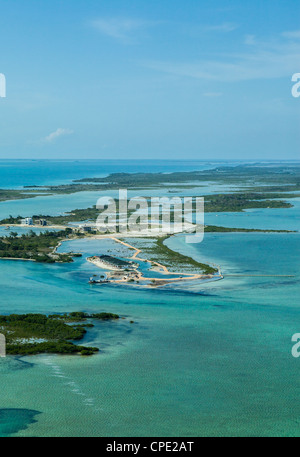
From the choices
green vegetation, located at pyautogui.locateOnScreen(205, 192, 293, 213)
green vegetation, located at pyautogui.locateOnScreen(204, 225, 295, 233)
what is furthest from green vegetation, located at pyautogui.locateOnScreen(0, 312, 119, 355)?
green vegetation, located at pyautogui.locateOnScreen(205, 192, 293, 213)

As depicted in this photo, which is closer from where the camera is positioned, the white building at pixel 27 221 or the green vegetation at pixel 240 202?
the white building at pixel 27 221

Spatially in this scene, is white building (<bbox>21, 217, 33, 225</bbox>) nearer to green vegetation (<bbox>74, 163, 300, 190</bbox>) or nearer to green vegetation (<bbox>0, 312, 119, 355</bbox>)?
green vegetation (<bbox>0, 312, 119, 355</bbox>)

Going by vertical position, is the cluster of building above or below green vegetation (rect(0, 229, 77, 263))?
above

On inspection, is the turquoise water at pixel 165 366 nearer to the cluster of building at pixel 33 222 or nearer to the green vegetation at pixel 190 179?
the cluster of building at pixel 33 222

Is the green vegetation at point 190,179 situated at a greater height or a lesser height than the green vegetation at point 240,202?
greater

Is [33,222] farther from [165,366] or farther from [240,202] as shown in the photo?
[165,366]

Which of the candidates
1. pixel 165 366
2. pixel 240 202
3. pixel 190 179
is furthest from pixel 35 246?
pixel 190 179

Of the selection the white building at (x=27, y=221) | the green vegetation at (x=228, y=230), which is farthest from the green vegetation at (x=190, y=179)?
the green vegetation at (x=228, y=230)
